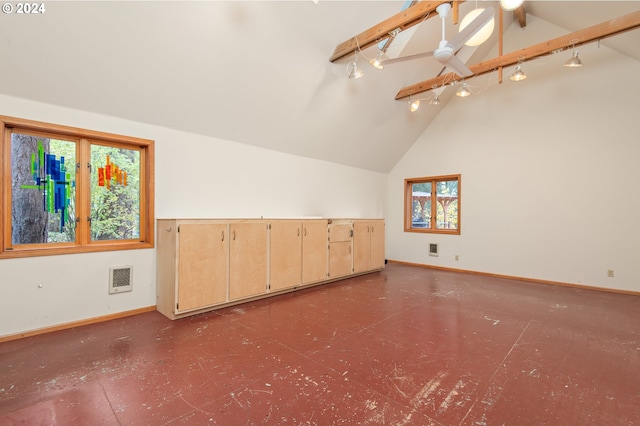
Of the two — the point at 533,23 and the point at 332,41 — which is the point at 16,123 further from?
the point at 533,23

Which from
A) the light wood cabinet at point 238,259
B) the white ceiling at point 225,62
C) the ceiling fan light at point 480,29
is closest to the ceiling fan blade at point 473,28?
the ceiling fan light at point 480,29

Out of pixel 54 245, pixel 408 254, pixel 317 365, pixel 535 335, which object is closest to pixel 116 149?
pixel 54 245

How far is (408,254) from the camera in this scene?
652 cm

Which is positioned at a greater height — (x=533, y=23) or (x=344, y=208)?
(x=533, y=23)

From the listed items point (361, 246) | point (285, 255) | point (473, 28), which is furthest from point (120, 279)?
point (473, 28)

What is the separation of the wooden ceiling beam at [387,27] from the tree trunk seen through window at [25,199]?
3455mm

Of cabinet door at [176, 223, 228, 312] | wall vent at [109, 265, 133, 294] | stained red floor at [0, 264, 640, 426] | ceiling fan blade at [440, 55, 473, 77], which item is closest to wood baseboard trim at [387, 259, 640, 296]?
stained red floor at [0, 264, 640, 426]

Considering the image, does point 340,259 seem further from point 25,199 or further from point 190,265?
point 25,199

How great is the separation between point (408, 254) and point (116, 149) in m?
5.86

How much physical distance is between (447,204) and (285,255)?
402cm

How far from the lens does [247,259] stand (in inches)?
140

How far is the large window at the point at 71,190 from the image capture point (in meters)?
2.59

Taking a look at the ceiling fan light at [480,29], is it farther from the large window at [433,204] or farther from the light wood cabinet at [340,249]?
the large window at [433,204]

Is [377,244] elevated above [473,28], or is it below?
below
